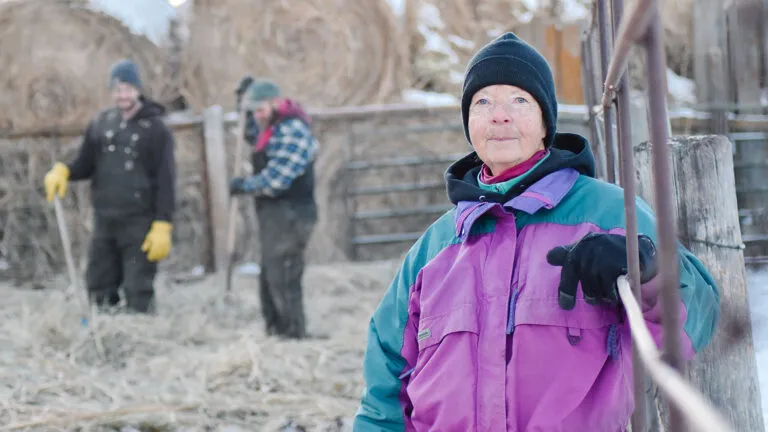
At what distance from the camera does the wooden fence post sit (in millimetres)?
8141

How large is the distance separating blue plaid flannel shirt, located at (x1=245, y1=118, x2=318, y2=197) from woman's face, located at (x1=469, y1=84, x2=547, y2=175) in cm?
396

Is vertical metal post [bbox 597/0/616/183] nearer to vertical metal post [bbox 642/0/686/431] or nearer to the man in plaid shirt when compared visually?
vertical metal post [bbox 642/0/686/431]

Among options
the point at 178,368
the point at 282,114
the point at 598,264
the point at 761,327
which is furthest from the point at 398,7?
the point at 598,264

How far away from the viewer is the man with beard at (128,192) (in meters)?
6.34

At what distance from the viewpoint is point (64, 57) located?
8891 millimetres

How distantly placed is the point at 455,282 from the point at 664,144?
0.95 metres

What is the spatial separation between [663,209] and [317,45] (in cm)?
875

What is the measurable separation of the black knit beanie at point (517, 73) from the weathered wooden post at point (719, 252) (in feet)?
0.87

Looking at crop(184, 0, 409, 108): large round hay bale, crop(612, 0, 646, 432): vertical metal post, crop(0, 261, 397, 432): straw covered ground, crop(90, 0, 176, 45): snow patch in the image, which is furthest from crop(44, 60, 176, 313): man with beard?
crop(612, 0, 646, 432): vertical metal post

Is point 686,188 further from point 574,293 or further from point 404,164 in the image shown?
point 404,164

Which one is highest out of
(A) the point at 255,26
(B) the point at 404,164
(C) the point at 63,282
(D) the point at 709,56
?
(A) the point at 255,26

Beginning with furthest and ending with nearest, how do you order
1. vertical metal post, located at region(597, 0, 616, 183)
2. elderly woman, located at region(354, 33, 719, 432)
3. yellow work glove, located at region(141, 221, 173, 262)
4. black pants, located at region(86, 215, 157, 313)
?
black pants, located at region(86, 215, 157, 313), yellow work glove, located at region(141, 221, 173, 262), vertical metal post, located at region(597, 0, 616, 183), elderly woman, located at region(354, 33, 719, 432)

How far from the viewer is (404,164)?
28.1 ft

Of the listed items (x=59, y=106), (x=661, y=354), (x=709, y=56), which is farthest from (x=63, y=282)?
(x=661, y=354)
